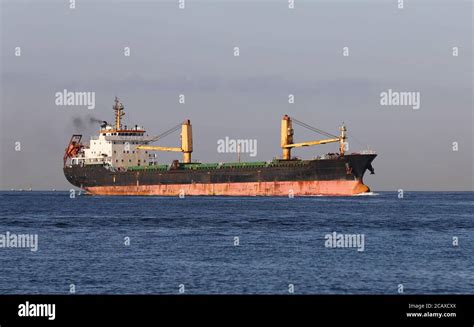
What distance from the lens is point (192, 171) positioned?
102 m

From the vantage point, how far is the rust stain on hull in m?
91.2

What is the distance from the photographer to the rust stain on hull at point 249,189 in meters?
91.2

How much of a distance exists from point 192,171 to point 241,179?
8036 mm

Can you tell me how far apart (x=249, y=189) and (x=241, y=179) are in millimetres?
1683

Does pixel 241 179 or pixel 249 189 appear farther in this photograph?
pixel 241 179

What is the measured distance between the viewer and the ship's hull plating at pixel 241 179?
89.8m

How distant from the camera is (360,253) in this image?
35531 millimetres

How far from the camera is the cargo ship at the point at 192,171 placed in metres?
90.4

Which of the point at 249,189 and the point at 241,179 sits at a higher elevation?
the point at 241,179

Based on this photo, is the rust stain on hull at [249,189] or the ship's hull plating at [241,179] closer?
the ship's hull plating at [241,179]

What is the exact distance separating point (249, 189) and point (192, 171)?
9278 mm

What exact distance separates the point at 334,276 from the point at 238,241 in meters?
11.8
